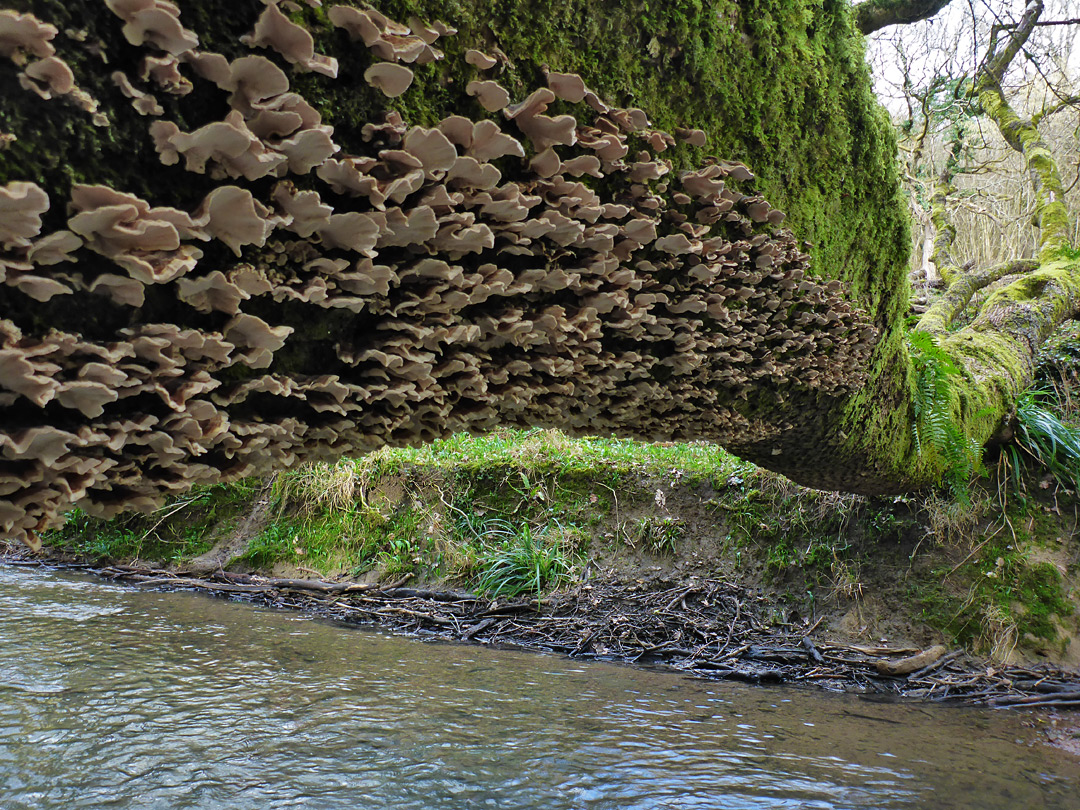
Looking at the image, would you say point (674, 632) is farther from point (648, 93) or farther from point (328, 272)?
point (328, 272)

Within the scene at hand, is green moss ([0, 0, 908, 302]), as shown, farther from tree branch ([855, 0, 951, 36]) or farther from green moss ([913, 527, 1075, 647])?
green moss ([913, 527, 1075, 647])

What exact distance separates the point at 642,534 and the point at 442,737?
296 centimetres

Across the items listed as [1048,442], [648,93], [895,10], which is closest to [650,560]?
[1048,442]

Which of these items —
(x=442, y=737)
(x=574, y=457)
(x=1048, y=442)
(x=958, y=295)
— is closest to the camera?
(x=442, y=737)

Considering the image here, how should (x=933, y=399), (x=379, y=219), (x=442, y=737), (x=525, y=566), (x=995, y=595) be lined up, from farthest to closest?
(x=525, y=566) → (x=995, y=595) → (x=933, y=399) → (x=442, y=737) → (x=379, y=219)

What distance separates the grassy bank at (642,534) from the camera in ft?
14.4

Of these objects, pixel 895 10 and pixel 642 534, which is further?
pixel 642 534

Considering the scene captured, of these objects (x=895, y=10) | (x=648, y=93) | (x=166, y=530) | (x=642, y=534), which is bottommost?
(x=166, y=530)

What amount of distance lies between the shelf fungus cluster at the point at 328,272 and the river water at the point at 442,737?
4.87ft

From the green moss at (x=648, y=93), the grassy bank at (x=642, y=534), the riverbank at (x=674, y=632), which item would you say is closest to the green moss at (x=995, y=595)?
the grassy bank at (x=642, y=534)

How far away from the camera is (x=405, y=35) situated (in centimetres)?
96

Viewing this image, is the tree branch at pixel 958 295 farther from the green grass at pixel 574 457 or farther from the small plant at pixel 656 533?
the small plant at pixel 656 533

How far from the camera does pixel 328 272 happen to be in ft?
3.34

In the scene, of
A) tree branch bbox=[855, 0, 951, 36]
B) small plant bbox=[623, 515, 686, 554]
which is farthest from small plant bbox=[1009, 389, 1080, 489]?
tree branch bbox=[855, 0, 951, 36]
